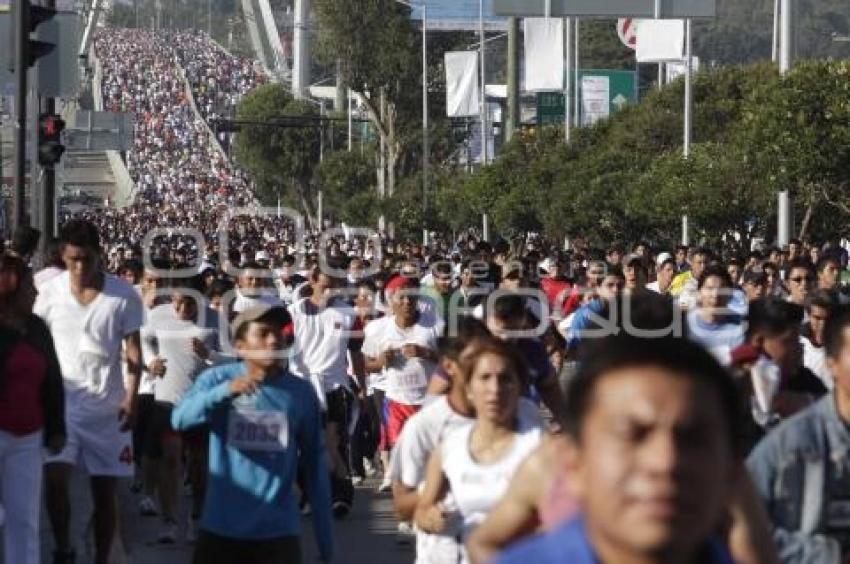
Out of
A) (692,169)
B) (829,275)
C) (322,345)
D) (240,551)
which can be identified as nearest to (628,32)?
(692,169)

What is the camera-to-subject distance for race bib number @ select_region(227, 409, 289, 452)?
8.25m

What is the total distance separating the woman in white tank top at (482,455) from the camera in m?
7.29

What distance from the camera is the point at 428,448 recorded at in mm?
7816

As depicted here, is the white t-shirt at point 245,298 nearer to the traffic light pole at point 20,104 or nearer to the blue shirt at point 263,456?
the traffic light pole at point 20,104

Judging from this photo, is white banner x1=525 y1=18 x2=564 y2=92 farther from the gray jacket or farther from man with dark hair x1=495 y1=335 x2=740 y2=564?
man with dark hair x1=495 y1=335 x2=740 y2=564

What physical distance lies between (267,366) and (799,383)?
177cm

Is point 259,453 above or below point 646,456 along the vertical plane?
below

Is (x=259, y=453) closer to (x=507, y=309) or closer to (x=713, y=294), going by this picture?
(x=507, y=309)

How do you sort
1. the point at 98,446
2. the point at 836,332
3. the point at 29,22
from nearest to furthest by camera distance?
the point at 836,332 → the point at 98,446 → the point at 29,22

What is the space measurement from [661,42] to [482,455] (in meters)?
38.1

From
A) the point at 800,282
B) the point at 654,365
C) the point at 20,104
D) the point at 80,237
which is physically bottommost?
the point at 800,282

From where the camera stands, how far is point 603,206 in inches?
1891

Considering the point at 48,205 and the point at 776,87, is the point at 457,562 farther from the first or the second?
the point at 776,87

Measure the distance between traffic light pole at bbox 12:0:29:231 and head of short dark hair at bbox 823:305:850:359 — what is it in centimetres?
1546
